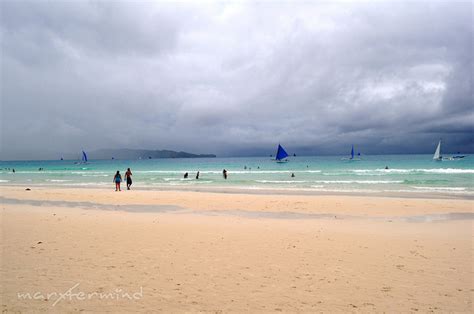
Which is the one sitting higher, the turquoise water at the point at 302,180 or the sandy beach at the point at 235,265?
the sandy beach at the point at 235,265

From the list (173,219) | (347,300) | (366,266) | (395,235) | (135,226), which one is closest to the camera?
(347,300)

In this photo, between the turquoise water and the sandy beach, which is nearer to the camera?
the sandy beach

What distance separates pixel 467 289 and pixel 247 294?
3.79m

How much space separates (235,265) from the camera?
20.1 ft

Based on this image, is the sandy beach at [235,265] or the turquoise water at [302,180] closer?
the sandy beach at [235,265]

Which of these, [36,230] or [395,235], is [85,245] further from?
[395,235]

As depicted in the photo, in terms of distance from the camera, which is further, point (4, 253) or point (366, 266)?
point (4, 253)

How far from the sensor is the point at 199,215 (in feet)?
42.4

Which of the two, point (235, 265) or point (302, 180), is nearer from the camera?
point (235, 265)

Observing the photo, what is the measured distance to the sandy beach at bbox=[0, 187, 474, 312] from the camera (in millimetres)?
4566

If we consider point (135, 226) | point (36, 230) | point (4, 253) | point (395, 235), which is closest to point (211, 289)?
point (4, 253)

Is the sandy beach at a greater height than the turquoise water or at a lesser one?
greater

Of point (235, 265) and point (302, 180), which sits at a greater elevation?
point (235, 265)

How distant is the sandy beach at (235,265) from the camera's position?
457 centimetres
